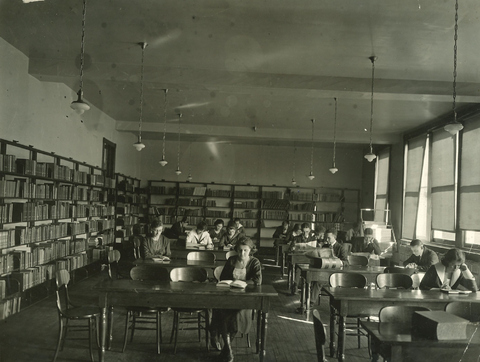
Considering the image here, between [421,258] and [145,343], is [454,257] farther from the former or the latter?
[145,343]

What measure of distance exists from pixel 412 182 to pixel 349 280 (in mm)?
6721

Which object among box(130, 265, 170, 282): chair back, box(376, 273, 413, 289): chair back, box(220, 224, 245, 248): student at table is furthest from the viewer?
box(220, 224, 245, 248): student at table

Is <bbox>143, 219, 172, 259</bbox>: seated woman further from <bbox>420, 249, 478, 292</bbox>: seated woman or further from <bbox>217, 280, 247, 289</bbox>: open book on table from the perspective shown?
<bbox>420, 249, 478, 292</bbox>: seated woman

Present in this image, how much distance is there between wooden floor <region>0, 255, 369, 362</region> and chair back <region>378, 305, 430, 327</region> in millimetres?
1381

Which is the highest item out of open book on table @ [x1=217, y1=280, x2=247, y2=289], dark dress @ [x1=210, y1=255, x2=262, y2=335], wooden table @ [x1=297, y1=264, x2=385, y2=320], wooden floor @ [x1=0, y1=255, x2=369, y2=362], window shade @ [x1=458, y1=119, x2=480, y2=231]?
window shade @ [x1=458, y1=119, x2=480, y2=231]

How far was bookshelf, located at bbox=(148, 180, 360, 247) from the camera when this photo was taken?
13.6m

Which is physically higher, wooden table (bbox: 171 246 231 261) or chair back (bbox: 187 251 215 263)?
chair back (bbox: 187 251 215 263)

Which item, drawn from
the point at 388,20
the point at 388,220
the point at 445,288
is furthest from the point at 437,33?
the point at 388,220

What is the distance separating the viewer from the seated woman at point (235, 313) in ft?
13.6

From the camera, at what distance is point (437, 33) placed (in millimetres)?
5082

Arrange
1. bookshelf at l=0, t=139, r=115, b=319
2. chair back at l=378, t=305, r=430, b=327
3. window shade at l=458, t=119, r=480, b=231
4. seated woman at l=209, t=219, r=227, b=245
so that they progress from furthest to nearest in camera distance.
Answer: seated woman at l=209, t=219, r=227, b=245, window shade at l=458, t=119, r=480, b=231, bookshelf at l=0, t=139, r=115, b=319, chair back at l=378, t=305, r=430, b=327

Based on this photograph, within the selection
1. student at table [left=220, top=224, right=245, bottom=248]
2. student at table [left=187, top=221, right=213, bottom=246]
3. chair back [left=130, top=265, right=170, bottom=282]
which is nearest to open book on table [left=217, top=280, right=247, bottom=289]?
chair back [left=130, top=265, right=170, bottom=282]

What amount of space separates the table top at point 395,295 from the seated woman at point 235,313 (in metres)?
0.79

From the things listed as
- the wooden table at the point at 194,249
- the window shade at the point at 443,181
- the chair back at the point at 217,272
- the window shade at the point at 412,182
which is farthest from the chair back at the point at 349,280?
the window shade at the point at 412,182
